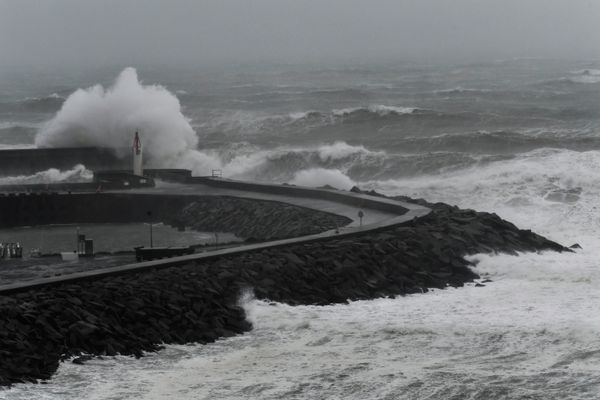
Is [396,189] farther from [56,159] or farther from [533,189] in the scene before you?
[56,159]

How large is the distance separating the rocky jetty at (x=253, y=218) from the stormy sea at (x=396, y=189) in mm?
3984

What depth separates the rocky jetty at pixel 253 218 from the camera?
80.9ft

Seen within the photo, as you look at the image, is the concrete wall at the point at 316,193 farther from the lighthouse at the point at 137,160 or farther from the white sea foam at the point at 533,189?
the white sea foam at the point at 533,189

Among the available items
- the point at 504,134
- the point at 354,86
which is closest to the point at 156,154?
the point at 504,134

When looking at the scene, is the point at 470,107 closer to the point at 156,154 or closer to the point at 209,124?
the point at 209,124

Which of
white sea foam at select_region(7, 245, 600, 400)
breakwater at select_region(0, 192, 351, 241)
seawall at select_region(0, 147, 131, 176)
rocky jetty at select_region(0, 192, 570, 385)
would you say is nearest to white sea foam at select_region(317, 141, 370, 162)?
seawall at select_region(0, 147, 131, 176)

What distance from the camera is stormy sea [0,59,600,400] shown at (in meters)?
14.5

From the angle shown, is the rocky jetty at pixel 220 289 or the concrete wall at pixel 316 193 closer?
the rocky jetty at pixel 220 289

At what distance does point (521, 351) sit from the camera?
15602 millimetres

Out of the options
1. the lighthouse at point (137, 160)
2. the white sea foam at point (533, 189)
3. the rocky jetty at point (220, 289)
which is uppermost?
the lighthouse at point (137, 160)

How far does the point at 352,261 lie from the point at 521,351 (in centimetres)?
487

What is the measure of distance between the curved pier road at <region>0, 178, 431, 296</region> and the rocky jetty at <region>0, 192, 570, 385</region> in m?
0.16

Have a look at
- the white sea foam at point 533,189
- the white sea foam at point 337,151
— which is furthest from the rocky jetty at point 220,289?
the white sea foam at point 337,151

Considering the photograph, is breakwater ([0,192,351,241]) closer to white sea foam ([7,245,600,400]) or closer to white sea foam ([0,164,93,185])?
white sea foam ([0,164,93,185])
